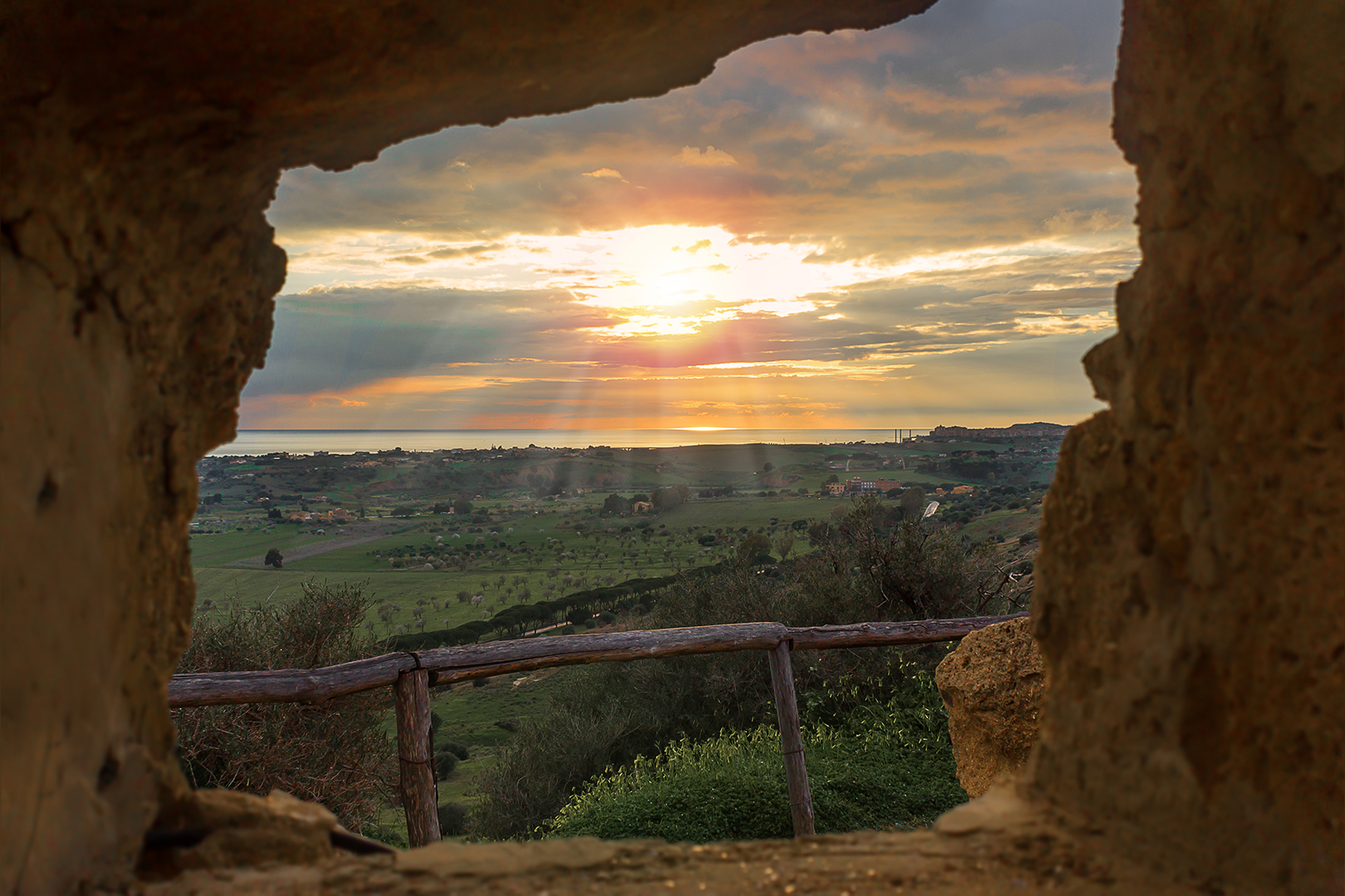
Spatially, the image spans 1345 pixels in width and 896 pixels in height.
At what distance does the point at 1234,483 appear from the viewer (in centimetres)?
191

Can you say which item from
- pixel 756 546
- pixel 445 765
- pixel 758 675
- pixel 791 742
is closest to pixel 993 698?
pixel 791 742

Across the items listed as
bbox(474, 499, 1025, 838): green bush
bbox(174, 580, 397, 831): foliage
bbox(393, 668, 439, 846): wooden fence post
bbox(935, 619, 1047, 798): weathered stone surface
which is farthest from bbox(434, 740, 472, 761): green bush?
bbox(935, 619, 1047, 798): weathered stone surface

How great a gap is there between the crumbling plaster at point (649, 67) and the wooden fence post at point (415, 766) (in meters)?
3.68

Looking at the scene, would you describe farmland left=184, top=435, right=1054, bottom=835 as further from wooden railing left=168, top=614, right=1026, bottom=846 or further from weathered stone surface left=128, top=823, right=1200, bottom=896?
weathered stone surface left=128, top=823, right=1200, bottom=896

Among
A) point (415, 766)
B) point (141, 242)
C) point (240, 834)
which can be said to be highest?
point (141, 242)

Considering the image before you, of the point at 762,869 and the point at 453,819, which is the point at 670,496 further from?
the point at 762,869

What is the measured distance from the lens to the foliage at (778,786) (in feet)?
22.4

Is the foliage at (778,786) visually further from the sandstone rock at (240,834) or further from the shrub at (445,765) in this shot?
the shrub at (445,765)

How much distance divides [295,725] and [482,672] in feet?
14.9

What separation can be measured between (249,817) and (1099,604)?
2390 millimetres

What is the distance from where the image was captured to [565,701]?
12.4 metres

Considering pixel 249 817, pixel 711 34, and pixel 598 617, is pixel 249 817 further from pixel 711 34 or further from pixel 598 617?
pixel 598 617

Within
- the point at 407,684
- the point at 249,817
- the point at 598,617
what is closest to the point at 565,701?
the point at 598,617

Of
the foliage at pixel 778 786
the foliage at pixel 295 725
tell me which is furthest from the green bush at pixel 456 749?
the foliage at pixel 778 786
